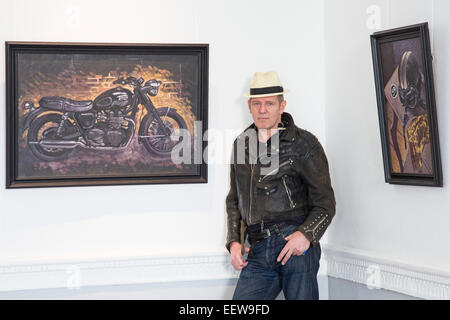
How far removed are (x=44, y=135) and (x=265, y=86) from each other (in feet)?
4.23

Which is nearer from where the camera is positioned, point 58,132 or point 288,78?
point 58,132

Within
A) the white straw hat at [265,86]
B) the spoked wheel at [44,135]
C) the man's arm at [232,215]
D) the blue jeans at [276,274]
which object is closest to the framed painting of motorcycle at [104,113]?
the spoked wheel at [44,135]

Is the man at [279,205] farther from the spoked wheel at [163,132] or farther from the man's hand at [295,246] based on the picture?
the spoked wheel at [163,132]

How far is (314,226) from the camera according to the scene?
318 cm

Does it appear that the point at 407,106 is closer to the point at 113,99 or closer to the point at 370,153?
the point at 370,153

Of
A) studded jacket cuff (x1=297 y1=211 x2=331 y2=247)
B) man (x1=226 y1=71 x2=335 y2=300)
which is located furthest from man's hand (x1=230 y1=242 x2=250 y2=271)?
studded jacket cuff (x1=297 y1=211 x2=331 y2=247)

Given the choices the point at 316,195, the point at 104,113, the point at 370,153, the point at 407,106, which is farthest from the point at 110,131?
the point at 407,106

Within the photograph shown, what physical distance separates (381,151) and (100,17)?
5.90 ft

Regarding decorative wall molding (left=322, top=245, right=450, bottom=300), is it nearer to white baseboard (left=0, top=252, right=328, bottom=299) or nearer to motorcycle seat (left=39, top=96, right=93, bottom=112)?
white baseboard (left=0, top=252, right=328, bottom=299)
